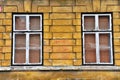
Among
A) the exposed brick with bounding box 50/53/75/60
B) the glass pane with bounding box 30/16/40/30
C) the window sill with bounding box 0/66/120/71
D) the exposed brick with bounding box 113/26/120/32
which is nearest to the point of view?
the window sill with bounding box 0/66/120/71

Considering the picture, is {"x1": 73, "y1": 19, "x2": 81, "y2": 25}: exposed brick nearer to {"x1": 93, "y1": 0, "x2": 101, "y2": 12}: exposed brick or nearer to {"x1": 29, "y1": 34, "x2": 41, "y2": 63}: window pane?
{"x1": 93, "y1": 0, "x2": 101, "y2": 12}: exposed brick

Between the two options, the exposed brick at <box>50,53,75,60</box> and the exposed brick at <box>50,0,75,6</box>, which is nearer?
the exposed brick at <box>50,53,75,60</box>

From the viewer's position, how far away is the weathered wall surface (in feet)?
26.2

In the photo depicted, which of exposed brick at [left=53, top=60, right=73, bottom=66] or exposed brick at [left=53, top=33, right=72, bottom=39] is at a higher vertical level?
exposed brick at [left=53, top=33, right=72, bottom=39]

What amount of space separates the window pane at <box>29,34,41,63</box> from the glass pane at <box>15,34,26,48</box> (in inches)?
7.8

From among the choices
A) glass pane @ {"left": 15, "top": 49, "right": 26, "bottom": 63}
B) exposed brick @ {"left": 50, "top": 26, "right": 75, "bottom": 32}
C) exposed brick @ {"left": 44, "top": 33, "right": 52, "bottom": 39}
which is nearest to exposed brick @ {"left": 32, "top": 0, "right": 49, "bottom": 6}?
exposed brick @ {"left": 50, "top": 26, "right": 75, "bottom": 32}

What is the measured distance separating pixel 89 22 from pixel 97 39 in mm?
538

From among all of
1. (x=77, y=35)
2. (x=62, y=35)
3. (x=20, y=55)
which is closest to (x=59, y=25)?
(x=62, y=35)

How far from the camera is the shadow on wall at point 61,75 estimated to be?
7.96 meters

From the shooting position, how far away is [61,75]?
7984 mm

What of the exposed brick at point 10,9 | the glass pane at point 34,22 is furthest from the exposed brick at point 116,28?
the exposed brick at point 10,9

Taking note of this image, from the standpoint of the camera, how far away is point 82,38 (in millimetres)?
8172

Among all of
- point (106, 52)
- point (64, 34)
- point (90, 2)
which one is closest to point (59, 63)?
point (64, 34)

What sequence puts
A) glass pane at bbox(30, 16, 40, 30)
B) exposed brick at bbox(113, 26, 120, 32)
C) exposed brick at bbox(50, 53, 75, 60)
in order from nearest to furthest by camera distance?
exposed brick at bbox(50, 53, 75, 60) < exposed brick at bbox(113, 26, 120, 32) < glass pane at bbox(30, 16, 40, 30)
